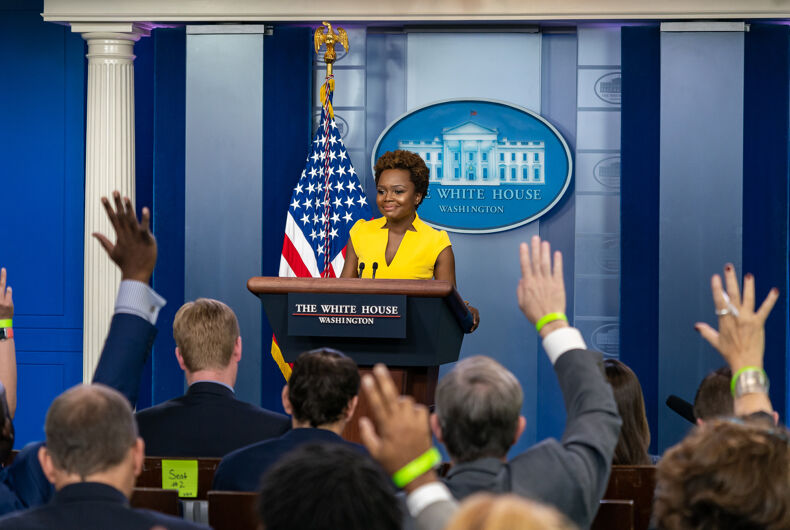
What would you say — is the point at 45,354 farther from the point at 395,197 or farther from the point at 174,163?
the point at 395,197

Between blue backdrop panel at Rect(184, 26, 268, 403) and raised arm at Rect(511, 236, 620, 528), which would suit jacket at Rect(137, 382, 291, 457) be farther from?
blue backdrop panel at Rect(184, 26, 268, 403)

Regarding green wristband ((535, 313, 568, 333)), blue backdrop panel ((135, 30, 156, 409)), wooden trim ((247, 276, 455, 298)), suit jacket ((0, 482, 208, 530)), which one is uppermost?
blue backdrop panel ((135, 30, 156, 409))

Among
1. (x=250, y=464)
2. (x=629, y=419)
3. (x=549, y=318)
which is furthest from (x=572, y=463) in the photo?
(x=629, y=419)

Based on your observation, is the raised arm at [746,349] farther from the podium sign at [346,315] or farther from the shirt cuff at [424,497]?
the podium sign at [346,315]

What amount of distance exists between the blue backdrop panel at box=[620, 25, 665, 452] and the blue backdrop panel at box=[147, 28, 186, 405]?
9.19ft

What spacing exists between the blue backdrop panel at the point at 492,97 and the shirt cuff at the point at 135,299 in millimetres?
4080

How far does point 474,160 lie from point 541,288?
420 centimetres

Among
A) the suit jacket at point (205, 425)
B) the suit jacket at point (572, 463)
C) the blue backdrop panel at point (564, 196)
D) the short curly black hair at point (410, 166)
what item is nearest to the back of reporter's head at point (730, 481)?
the suit jacket at point (572, 463)

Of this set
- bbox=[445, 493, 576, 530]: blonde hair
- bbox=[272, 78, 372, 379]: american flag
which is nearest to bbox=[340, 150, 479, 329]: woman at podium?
bbox=[272, 78, 372, 379]: american flag

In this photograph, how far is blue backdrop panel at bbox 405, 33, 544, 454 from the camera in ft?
20.2

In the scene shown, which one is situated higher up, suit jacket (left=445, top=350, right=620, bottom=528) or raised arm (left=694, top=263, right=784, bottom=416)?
raised arm (left=694, top=263, right=784, bottom=416)

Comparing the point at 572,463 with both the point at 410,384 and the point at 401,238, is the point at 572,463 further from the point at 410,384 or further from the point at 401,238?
the point at 401,238

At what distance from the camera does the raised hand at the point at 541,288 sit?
208cm

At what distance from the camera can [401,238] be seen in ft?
15.2
